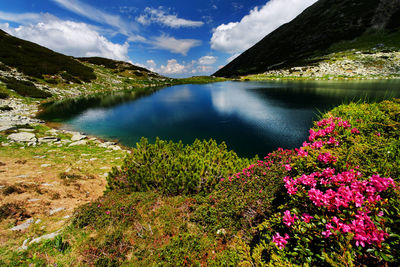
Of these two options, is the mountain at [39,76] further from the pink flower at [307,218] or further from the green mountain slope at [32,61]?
the pink flower at [307,218]

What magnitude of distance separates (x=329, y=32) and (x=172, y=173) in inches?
7878

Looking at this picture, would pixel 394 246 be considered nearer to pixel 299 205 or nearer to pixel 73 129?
pixel 299 205

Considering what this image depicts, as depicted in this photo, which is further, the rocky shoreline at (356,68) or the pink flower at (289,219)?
the rocky shoreline at (356,68)

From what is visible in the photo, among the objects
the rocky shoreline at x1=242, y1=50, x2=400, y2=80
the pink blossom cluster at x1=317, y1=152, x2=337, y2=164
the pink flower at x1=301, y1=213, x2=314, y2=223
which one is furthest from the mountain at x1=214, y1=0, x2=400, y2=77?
the pink flower at x1=301, y1=213, x2=314, y2=223

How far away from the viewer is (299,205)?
332 centimetres

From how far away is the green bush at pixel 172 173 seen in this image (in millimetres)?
7034

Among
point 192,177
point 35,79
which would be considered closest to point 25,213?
point 192,177

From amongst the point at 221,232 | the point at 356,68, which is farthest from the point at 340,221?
the point at 356,68

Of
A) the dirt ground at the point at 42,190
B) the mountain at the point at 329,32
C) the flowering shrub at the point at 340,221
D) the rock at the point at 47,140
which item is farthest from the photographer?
the mountain at the point at 329,32

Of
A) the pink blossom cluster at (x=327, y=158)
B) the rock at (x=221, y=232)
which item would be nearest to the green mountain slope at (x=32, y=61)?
the rock at (x=221, y=232)

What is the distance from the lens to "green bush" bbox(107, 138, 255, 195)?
7034 mm

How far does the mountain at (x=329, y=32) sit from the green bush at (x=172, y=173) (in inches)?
4904

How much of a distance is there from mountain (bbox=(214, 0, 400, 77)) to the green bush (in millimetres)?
124572

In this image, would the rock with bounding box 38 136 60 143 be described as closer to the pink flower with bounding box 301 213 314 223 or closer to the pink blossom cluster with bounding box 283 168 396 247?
the pink blossom cluster with bounding box 283 168 396 247
